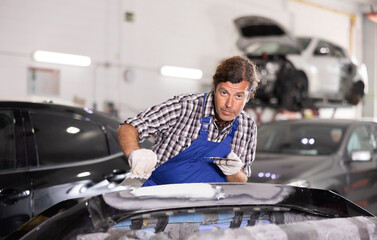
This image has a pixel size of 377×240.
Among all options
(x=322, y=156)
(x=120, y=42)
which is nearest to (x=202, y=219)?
(x=322, y=156)

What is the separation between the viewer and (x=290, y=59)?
898 cm

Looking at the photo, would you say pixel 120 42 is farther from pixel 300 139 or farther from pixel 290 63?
pixel 300 139

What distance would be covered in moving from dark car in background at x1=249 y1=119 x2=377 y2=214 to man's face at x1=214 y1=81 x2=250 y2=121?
1.90m

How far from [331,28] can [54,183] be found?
1159 centimetres

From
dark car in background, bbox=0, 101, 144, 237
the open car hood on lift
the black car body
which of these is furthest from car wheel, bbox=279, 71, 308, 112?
the black car body

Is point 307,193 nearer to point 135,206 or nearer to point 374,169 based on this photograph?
point 135,206

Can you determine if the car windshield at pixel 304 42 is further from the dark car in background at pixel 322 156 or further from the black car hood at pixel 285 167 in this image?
the black car hood at pixel 285 167

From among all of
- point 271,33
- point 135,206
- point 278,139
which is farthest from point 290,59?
point 135,206

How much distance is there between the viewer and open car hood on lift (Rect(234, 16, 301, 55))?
28.1ft

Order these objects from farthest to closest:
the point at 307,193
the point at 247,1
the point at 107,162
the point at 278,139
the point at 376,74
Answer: the point at 376,74 → the point at 247,1 → the point at 278,139 → the point at 107,162 → the point at 307,193

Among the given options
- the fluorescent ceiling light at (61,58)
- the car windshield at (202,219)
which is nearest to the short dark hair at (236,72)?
the car windshield at (202,219)

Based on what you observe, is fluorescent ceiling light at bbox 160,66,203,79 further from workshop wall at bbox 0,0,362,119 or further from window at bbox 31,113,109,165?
window at bbox 31,113,109,165

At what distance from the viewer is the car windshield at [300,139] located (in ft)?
16.2

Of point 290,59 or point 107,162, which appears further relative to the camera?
point 290,59
